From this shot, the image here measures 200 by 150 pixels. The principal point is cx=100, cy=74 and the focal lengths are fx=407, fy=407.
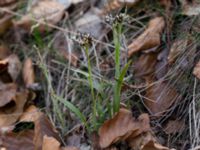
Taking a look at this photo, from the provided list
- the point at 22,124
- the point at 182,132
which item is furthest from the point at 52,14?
the point at 182,132

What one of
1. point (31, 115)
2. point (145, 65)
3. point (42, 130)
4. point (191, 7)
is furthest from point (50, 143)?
point (191, 7)

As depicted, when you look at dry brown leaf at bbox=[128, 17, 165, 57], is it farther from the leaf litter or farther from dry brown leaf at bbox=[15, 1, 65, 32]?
dry brown leaf at bbox=[15, 1, 65, 32]

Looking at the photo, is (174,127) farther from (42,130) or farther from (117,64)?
(42,130)

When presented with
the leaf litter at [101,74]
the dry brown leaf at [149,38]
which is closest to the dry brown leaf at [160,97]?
the leaf litter at [101,74]

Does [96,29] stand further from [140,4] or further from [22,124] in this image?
[22,124]

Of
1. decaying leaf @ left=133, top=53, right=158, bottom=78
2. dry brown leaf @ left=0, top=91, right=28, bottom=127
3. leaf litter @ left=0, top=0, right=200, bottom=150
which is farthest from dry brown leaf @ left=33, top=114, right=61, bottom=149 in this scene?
decaying leaf @ left=133, top=53, right=158, bottom=78

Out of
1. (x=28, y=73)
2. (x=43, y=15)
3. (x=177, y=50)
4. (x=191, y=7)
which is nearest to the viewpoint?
(x=177, y=50)
